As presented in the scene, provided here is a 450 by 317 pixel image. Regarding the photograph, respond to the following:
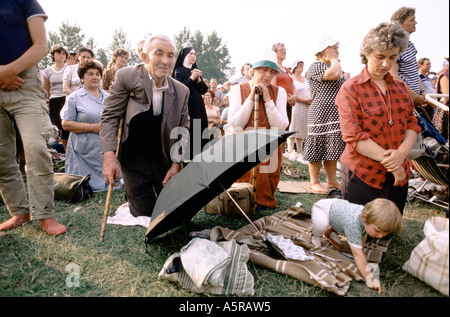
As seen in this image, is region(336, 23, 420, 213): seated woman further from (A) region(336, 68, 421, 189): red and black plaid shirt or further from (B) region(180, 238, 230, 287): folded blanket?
(B) region(180, 238, 230, 287): folded blanket

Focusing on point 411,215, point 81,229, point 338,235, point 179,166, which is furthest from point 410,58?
point 81,229

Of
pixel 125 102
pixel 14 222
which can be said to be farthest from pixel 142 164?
pixel 14 222

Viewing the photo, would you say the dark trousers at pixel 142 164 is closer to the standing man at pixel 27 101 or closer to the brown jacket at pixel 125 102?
the brown jacket at pixel 125 102

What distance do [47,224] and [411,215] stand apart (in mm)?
4400

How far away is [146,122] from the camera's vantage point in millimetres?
3445

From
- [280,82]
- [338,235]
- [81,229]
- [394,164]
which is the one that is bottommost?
[81,229]

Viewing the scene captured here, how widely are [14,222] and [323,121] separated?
435cm

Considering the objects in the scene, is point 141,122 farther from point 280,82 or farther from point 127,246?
point 280,82

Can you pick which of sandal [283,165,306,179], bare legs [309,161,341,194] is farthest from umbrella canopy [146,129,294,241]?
sandal [283,165,306,179]

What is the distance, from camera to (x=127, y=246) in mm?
2859

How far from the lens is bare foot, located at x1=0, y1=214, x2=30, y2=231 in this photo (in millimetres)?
3035

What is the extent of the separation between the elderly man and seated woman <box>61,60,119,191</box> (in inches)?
60.1

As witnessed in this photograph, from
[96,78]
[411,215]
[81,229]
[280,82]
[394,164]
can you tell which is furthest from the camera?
[280,82]
